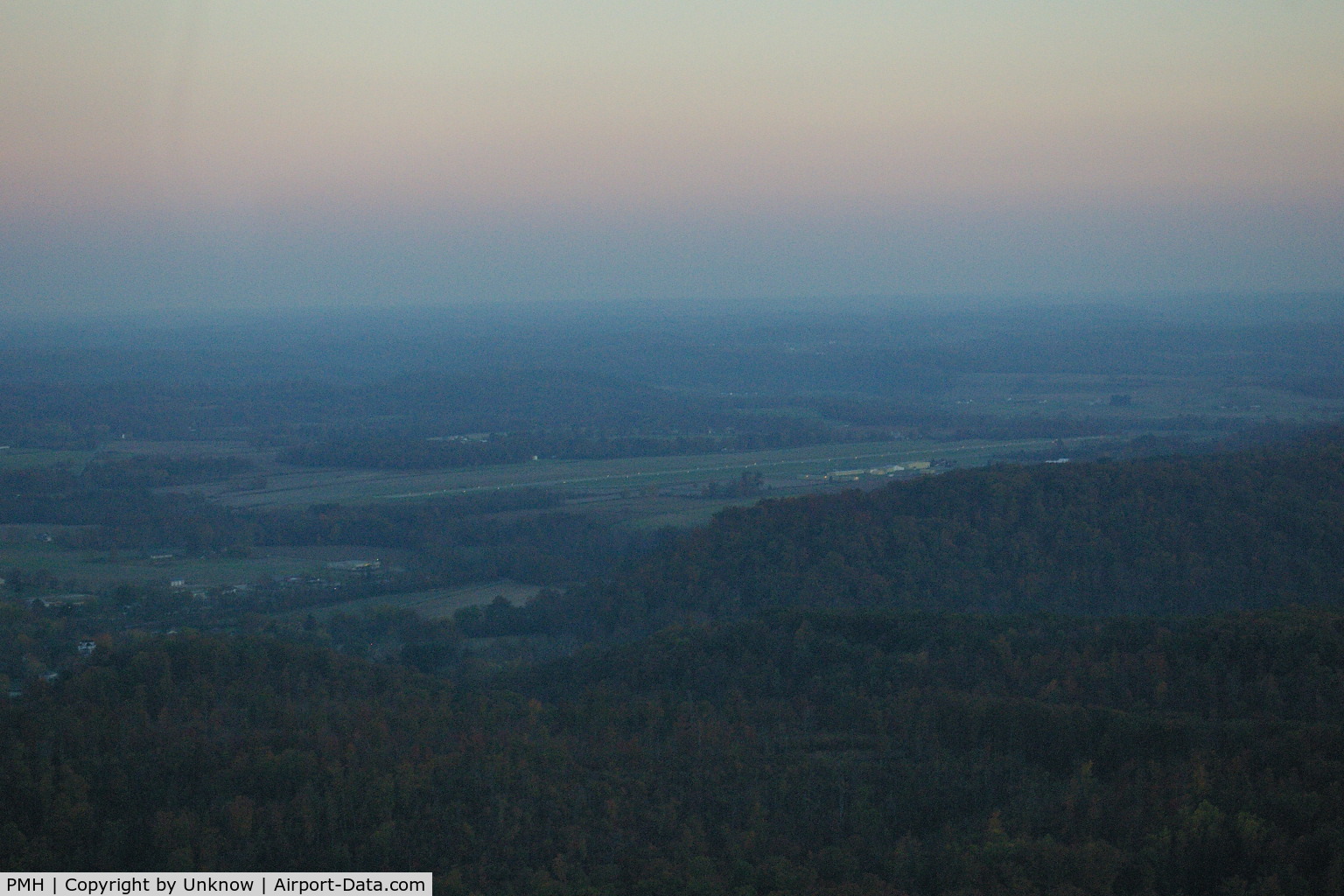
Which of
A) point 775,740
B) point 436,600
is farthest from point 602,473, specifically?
point 775,740

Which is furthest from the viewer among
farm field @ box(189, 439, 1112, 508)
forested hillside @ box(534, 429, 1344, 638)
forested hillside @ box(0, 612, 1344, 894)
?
farm field @ box(189, 439, 1112, 508)

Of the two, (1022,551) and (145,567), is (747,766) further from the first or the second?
(145,567)

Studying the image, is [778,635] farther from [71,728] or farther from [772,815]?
[71,728]

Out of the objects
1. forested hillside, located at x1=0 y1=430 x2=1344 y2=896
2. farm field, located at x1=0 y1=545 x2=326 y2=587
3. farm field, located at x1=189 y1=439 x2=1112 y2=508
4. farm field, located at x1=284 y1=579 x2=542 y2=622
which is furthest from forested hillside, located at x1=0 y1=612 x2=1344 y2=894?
farm field, located at x1=189 y1=439 x2=1112 y2=508

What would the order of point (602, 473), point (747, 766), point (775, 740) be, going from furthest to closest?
1. point (602, 473)
2. point (775, 740)
3. point (747, 766)

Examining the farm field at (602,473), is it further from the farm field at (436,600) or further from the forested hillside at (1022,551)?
the forested hillside at (1022,551)

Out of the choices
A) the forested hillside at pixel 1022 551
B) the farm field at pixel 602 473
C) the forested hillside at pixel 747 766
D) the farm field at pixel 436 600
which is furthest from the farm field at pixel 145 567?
the forested hillside at pixel 747 766

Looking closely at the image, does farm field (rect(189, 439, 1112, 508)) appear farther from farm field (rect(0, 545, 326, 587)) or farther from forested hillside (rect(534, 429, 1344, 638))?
forested hillside (rect(534, 429, 1344, 638))

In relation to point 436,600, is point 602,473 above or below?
above

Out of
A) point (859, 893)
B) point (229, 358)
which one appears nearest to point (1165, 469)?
point (859, 893)
